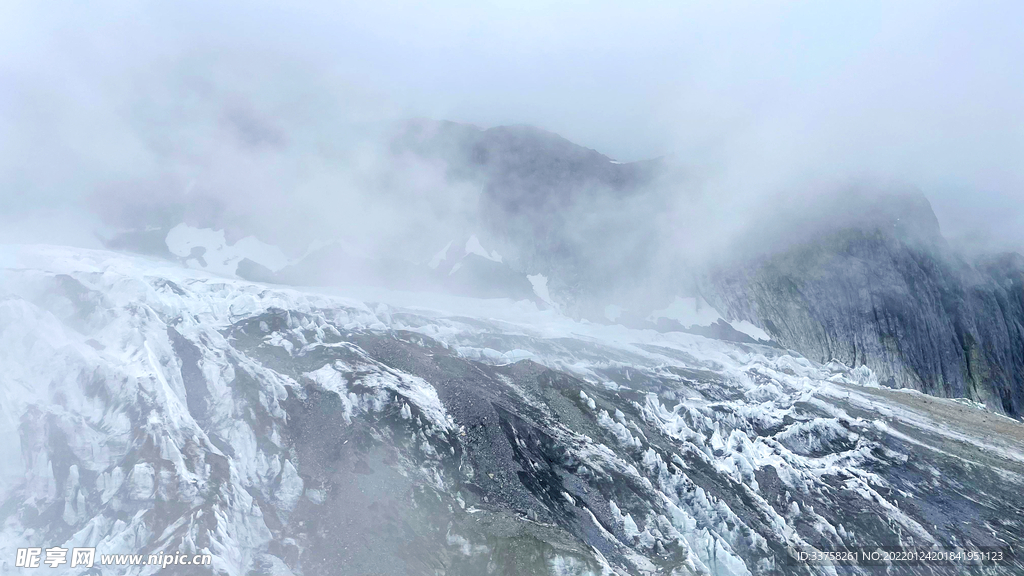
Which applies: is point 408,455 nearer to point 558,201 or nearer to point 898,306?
point 558,201

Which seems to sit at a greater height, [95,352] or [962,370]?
[962,370]

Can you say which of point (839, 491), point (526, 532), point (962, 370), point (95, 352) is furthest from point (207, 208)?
point (962, 370)

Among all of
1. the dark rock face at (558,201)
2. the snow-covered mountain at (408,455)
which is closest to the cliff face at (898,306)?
the dark rock face at (558,201)

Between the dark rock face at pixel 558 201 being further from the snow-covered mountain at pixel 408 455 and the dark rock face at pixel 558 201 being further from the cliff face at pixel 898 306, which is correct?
the snow-covered mountain at pixel 408 455

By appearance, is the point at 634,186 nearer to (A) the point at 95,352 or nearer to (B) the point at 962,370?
(B) the point at 962,370

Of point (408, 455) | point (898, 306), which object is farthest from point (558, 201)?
point (408, 455)

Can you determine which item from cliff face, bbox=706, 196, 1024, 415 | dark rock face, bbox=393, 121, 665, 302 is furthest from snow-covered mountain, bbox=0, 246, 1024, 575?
dark rock face, bbox=393, 121, 665, 302

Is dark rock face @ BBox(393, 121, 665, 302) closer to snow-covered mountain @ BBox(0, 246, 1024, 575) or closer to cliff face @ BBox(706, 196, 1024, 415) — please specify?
cliff face @ BBox(706, 196, 1024, 415)
